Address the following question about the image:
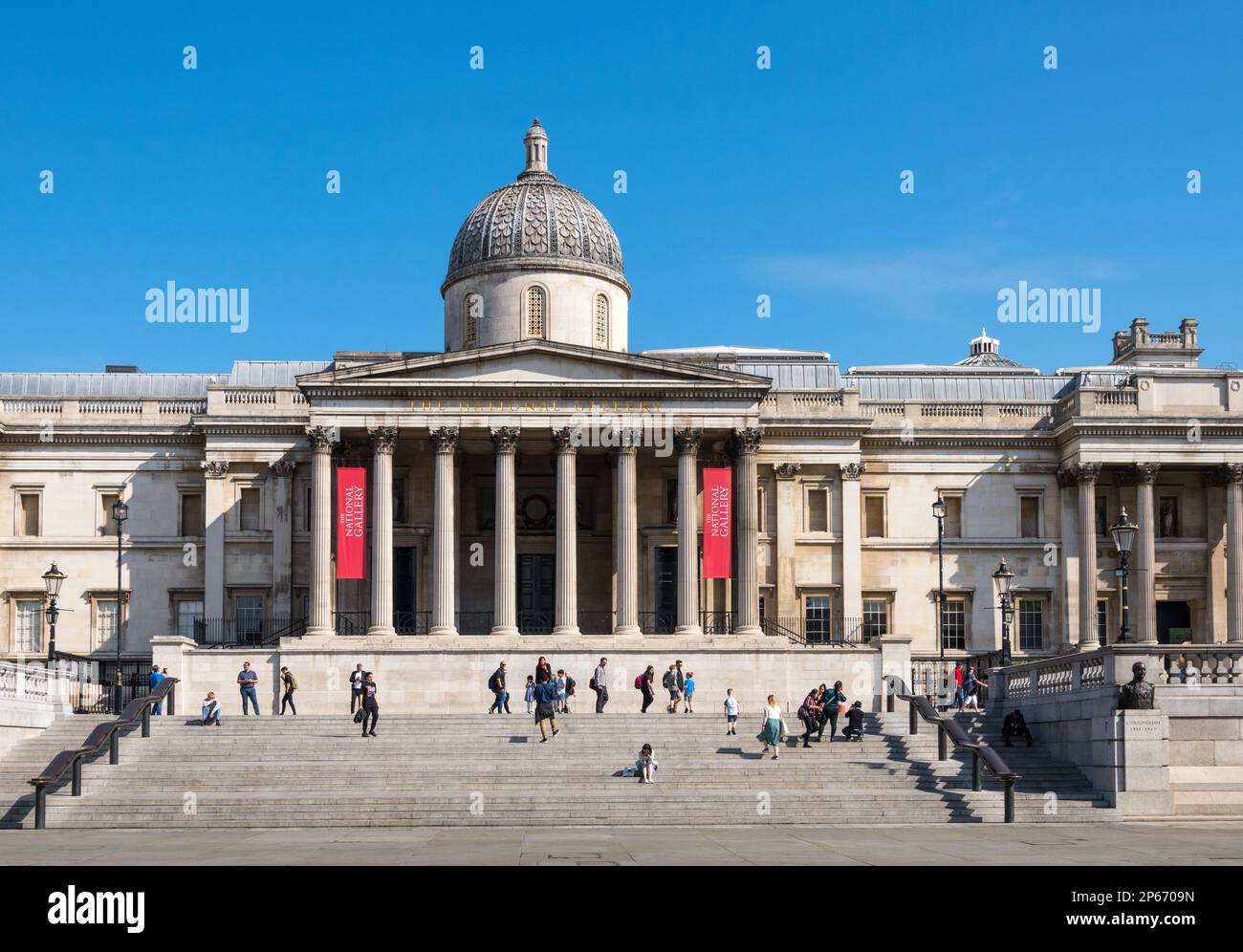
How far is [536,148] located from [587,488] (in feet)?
45.0

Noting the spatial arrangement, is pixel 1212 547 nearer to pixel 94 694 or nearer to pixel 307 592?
pixel 307 592

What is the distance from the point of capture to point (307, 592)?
2237 inches

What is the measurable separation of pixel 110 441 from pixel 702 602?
23033 mm

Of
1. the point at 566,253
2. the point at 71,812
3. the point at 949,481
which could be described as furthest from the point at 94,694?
the point at 949,481

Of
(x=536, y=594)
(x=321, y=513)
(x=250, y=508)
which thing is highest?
(x=250, y=508)

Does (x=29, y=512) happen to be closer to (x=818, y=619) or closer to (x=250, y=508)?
(x=250, y=508)

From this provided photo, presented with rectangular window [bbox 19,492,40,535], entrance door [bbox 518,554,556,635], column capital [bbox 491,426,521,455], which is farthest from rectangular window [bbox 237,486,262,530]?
column capital [bbox 491,426,521,455]

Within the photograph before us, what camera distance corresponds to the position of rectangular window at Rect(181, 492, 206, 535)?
197 ft

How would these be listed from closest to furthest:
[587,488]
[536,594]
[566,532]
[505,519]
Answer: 1. [566,532]
2. [505,519]
3. [536,594]
4. [587,488]

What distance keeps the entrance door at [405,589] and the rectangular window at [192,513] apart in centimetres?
839

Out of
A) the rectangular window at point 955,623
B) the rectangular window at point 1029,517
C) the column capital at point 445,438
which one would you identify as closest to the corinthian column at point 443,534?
the column capital at point 445,438

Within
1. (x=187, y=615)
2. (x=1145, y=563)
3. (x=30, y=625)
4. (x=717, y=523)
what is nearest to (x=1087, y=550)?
(x=1145, y=563)

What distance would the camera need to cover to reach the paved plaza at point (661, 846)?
23.1m

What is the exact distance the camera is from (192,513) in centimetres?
6025
